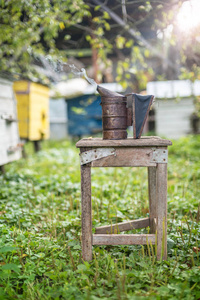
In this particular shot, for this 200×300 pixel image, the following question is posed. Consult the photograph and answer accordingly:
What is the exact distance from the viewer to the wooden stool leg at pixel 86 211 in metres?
2.29

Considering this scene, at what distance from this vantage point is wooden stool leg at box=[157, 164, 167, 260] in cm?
226

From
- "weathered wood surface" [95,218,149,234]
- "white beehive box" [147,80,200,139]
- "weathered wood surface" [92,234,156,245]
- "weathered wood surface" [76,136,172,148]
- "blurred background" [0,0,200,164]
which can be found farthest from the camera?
"white beehive box" [147,80,200,139]

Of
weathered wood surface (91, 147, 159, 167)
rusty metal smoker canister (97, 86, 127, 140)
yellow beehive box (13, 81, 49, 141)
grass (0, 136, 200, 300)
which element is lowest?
grass (0, 136, 200, 300)

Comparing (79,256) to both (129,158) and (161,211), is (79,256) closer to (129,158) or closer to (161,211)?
(161,211)

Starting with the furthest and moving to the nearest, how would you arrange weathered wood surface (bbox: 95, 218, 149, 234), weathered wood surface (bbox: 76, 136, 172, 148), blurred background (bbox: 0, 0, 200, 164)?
1. blurred background (bbox: 0, 0, 200, 164)
2. weathered wood surface (bbox: 95, 218, 149, 234)
3. weathered wood surface (bbox: 76, 136, 172, 148)

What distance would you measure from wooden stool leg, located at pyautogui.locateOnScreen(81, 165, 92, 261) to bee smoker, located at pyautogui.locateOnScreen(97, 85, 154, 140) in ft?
1.19

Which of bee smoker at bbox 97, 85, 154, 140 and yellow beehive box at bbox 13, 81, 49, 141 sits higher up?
yellow beehive box at bbox 13, 81, 49, 141

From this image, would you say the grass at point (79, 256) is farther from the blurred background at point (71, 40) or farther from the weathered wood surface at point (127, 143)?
the blurred background at point (71, 40)

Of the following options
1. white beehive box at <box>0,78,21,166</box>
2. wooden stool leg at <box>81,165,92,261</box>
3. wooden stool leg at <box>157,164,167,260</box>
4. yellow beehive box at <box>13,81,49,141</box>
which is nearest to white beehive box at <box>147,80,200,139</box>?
yellow beehive box at <box>13,81,49,141</box>

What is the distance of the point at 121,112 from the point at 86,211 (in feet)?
2.81

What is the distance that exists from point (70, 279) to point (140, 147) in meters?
1.09

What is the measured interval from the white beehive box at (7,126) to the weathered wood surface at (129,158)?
2.52 metres

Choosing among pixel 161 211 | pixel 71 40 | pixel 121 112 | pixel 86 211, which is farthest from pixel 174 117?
pixel 86 211

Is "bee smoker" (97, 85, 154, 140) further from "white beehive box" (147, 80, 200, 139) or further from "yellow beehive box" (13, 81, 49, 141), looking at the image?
"white beehive box" (147, 80, 200, 139)
